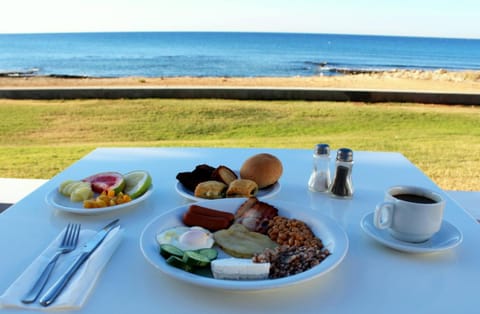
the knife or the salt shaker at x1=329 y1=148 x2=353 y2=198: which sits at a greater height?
the salt shaker at x1=329 y1=148 x2=353 y2=198

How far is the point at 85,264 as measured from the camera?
0.79m

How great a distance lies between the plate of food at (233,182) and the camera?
116 cm

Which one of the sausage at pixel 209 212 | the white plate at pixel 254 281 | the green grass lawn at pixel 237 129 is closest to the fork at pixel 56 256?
the white plate at pixel 254 281

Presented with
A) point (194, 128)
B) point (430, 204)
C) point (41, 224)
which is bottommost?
point (194, 128)

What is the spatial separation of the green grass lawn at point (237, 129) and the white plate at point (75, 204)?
2586mm

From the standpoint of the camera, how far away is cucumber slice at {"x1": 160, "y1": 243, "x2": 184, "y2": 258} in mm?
794

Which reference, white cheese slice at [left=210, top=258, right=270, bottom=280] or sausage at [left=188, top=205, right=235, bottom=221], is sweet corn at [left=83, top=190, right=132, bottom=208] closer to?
sausage at [left=188, top=205, right=235, bottom=221]

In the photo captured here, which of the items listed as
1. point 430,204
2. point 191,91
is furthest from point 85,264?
point 191,91

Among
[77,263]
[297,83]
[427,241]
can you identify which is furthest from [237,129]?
[297,83]

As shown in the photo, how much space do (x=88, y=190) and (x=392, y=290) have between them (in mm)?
846

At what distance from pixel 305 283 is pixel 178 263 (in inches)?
9.6

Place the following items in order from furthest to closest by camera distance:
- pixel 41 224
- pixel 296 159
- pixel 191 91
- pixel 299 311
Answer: pixel 191 91 < pixel 296 159 < pixel 41 224 < pixel 299 311

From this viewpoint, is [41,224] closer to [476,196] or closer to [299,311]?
[299,311]

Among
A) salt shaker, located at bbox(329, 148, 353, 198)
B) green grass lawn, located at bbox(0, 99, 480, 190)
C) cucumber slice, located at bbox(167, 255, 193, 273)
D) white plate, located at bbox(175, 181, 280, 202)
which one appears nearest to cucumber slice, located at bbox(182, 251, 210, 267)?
cucumber slice, located at bbox(167, 255, 193, 273)
